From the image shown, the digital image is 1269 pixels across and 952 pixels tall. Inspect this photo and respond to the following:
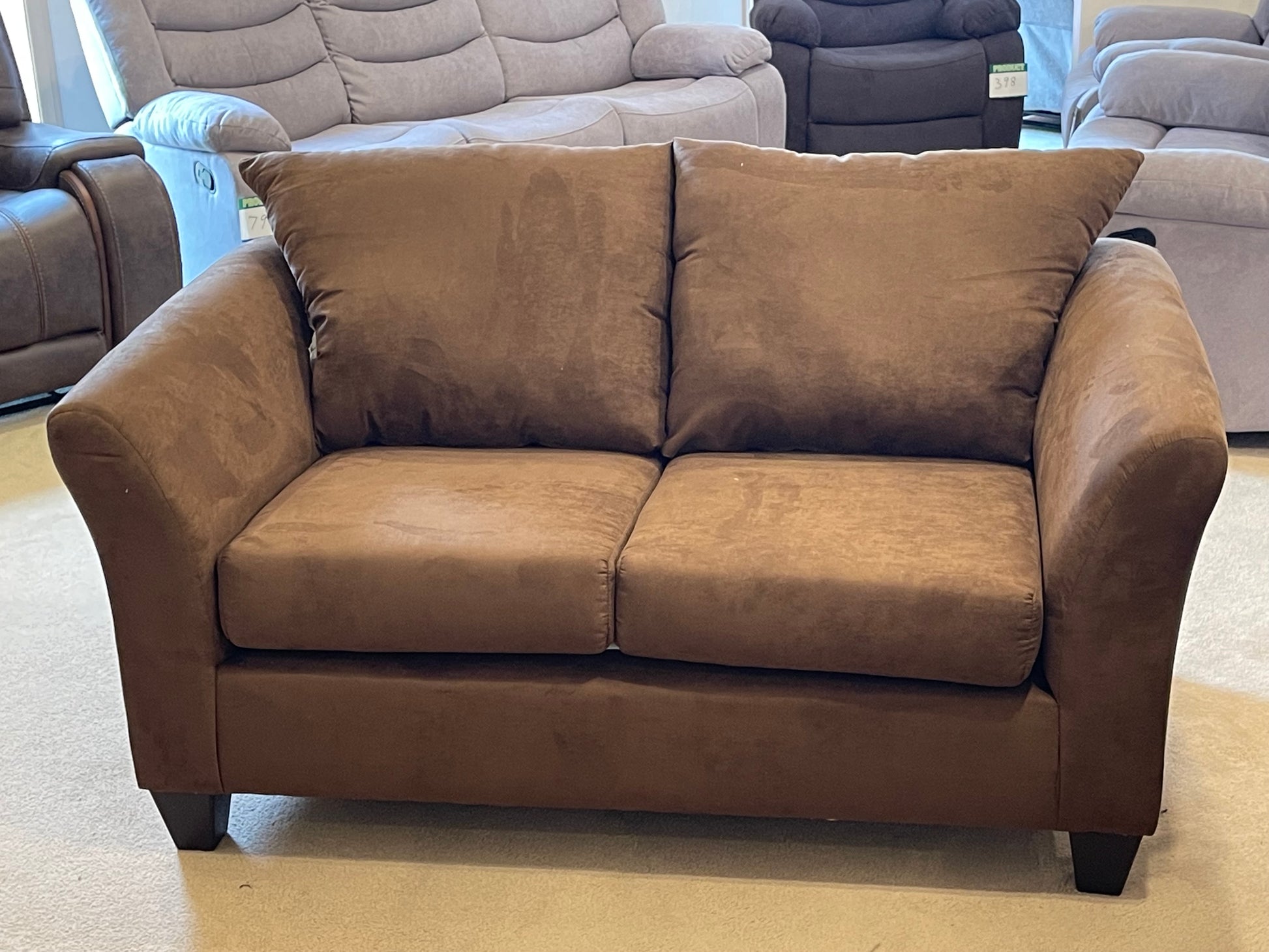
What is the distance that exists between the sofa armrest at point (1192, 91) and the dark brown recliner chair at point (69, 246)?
254 centimetres

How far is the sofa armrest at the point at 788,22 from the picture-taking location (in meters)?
5.02

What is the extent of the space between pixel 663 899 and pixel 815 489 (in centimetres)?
56

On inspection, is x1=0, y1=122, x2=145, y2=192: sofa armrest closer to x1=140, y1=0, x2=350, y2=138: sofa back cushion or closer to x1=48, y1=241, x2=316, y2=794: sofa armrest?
x1=140, y1=0, x2=350, y2=138: sofa back cushion

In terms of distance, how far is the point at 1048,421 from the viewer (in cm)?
189

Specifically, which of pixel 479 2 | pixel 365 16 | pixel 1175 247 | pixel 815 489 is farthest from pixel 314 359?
pixel 479 2

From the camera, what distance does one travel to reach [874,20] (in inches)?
206

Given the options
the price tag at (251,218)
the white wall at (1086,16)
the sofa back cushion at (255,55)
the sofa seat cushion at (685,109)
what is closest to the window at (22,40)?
the sofa back cushion at (255,55)

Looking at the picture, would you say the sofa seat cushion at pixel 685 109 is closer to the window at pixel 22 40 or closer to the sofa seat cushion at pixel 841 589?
the window at pixel 22 40

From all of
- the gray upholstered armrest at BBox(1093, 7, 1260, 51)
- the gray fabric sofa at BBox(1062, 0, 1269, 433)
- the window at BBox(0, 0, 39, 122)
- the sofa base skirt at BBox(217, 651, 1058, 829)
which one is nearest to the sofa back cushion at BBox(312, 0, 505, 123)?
the window at BBox(0, 0, 39, 122)

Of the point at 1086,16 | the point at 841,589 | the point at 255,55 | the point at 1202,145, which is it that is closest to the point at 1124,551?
the point at 841,589

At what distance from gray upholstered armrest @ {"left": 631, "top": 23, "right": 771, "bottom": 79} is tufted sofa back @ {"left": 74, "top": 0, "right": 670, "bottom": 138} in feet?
0.30

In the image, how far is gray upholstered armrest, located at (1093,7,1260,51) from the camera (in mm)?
4625

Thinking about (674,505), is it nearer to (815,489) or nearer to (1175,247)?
(815,489)

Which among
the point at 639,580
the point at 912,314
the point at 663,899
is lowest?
the point at 663,899
